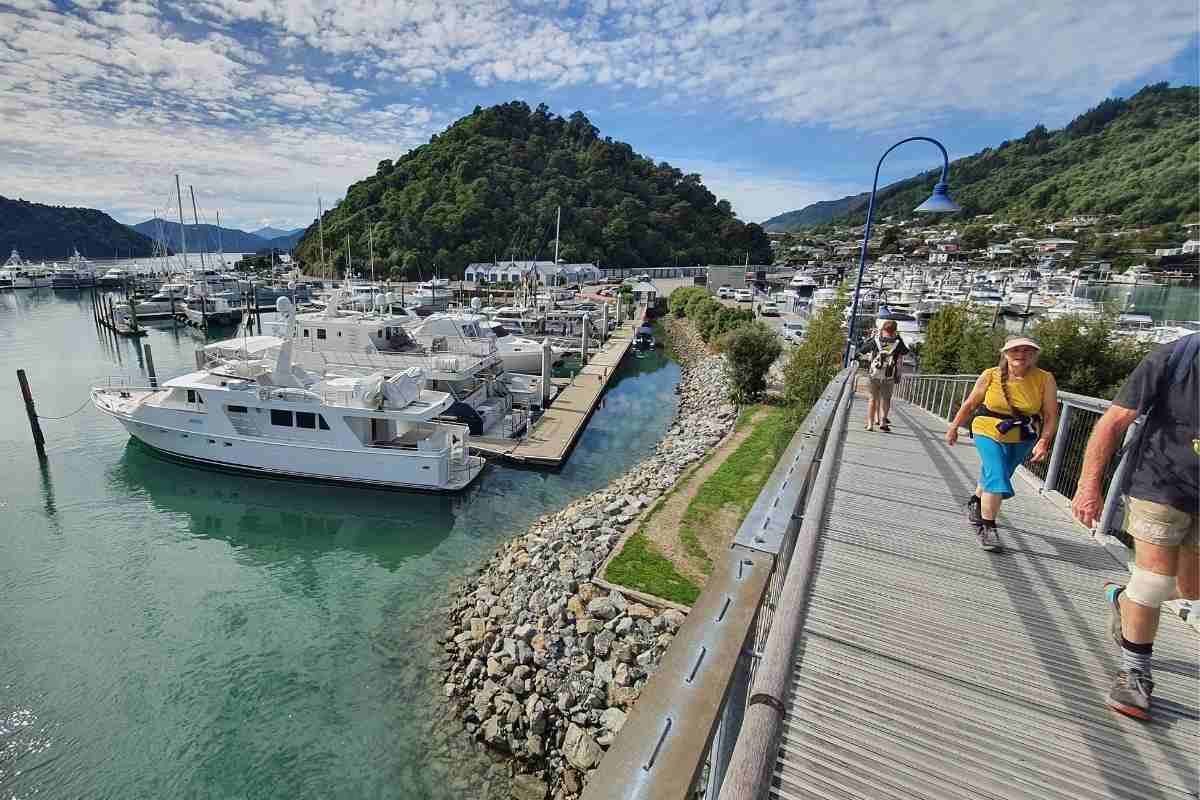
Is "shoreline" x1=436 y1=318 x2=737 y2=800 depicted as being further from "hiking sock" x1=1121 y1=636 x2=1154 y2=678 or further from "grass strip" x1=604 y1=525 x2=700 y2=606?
"hiking sock" x1=1121 y1=636 x2=1154 y2=678

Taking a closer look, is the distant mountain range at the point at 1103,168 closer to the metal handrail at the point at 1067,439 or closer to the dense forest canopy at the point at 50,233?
the metal handrail at the point at 1067,439

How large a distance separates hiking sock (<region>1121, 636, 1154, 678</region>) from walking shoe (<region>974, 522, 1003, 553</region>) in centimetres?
184

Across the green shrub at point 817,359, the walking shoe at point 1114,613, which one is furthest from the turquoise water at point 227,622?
the walking shoe at point 1114,613

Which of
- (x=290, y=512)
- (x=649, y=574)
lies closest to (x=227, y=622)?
(x=290, y=512)

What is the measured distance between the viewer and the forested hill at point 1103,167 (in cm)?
10606

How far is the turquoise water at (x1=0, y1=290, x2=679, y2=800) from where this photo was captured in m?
8.78

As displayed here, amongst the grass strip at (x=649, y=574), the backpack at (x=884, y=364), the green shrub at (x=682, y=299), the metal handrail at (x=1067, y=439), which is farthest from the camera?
the green shrub at (x=682, y=299)

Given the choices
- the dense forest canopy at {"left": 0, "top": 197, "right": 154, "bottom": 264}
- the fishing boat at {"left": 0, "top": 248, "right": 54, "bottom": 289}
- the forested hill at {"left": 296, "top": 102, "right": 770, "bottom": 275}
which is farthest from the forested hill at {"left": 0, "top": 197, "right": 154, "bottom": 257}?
the forested hill at {"left": 296, "top": 102, "right": 770, "bottom": 275}

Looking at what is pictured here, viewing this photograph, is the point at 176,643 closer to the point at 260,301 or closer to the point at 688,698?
the point at 688,698

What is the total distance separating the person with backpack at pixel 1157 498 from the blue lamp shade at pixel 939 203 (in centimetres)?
814

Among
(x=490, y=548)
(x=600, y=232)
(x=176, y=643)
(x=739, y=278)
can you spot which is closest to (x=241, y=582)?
(x=176, y=643)

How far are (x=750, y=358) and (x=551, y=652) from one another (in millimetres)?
18222

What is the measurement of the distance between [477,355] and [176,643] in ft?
57.0

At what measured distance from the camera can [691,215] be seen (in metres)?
114
